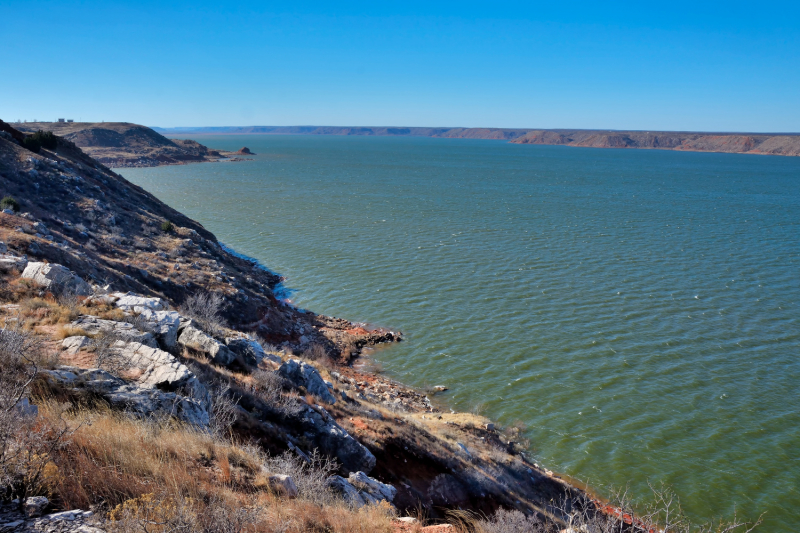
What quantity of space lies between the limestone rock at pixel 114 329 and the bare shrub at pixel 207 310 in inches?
107

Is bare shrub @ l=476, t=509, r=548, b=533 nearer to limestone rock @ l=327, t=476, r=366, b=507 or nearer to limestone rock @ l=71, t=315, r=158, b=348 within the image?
limestone rock @ l=327, t=476, r=366, b=507

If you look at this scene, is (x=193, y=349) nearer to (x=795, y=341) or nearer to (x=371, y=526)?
(x=371, y=526)

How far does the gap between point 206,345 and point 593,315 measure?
21.0 metres

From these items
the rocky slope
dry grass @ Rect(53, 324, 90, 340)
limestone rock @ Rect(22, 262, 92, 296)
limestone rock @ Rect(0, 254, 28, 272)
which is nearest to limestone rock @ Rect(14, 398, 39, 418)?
the rocky slope

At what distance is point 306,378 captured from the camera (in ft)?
41.5

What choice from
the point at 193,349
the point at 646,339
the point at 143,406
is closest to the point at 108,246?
the point at 193,349

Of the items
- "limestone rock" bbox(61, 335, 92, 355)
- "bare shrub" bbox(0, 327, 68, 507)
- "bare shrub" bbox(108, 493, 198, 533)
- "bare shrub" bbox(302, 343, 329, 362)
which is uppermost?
"bare shrub" bbox(0, 327, 68, 507)

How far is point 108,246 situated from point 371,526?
22.8 meters

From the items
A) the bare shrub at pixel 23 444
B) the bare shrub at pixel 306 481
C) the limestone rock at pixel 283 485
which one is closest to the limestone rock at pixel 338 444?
the bare shrub at pixel 306 481

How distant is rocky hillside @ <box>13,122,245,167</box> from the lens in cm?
10769

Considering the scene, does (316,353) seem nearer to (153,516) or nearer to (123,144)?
(153,516)

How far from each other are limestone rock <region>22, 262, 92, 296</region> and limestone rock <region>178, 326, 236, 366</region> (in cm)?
303

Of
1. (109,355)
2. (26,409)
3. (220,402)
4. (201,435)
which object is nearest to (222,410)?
(220,402)

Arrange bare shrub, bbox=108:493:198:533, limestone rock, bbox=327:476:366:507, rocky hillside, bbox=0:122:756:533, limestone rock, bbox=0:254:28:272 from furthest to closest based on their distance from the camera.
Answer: limestone rock, bbox=0:254:28:272 < limestone rock, bbox=327:476:366:507 < rocky hillside, bbox=0:122:756:533 < bare shrub, bbox=108:493:198:533
